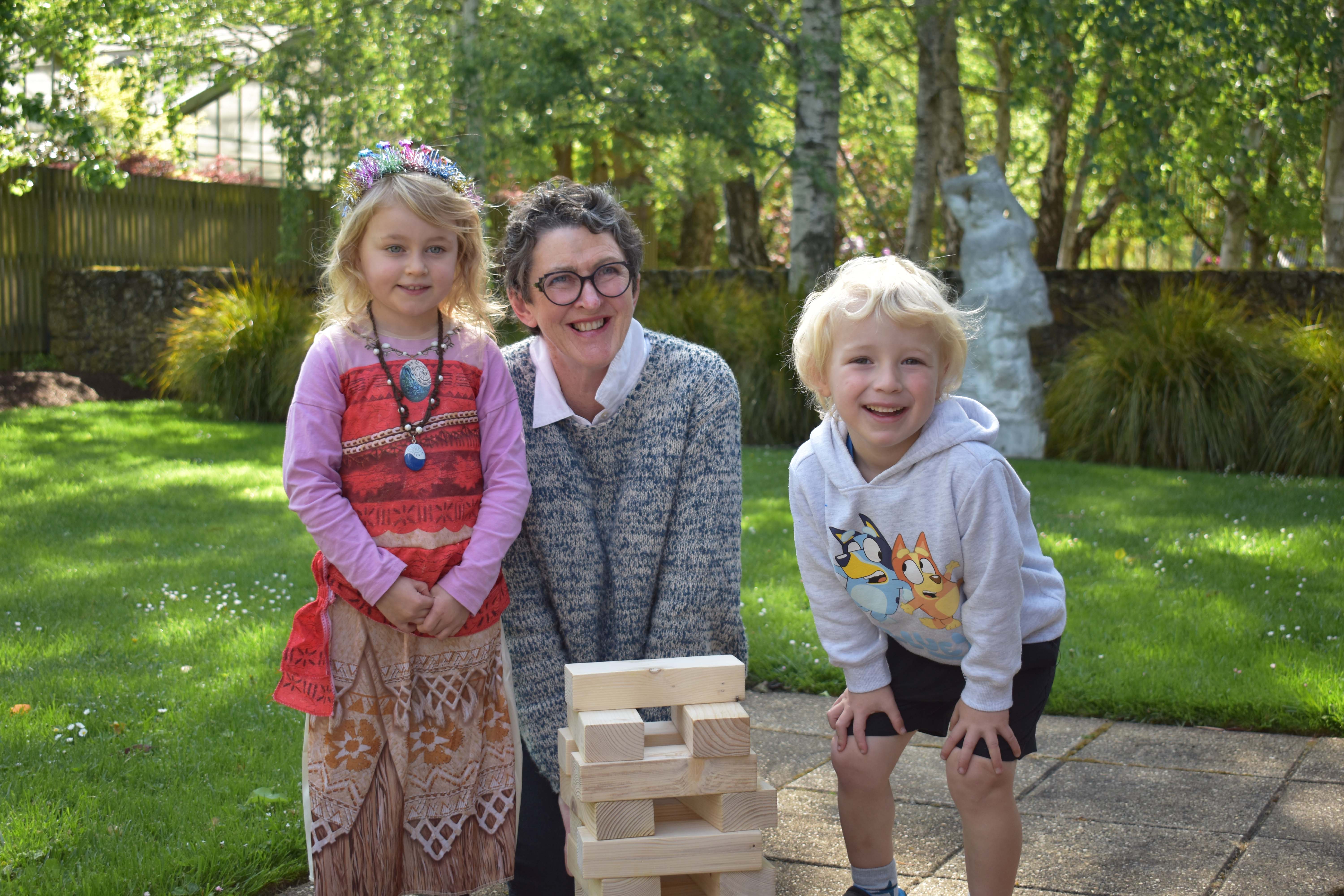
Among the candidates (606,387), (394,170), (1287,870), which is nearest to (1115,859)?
(1287,870)

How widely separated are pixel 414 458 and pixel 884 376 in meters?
0.96

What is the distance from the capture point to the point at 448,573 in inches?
89.1

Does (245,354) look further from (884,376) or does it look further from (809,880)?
(884,376)

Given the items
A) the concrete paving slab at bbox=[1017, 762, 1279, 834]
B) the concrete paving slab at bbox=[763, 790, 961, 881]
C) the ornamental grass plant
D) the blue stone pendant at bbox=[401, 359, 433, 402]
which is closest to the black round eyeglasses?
the blue stone pendant at bbox=[401, 359, 433, 402]

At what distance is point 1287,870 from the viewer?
8.30 ft

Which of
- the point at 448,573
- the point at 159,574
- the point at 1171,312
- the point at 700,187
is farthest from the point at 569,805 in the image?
the point at 700,187

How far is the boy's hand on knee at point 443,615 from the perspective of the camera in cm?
223

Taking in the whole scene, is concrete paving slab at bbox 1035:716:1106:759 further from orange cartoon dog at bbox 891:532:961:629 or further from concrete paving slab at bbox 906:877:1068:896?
orange cartoon dog at bbox 891:532:961:629

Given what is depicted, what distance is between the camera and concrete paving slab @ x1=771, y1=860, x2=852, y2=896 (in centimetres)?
257

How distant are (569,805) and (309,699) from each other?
56 cm

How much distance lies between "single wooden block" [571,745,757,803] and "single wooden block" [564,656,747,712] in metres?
0.10

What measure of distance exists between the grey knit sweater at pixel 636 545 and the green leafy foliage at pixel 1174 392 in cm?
700

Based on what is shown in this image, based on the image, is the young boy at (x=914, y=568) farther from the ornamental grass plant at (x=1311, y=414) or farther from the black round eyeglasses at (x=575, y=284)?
the ornamental grass plant at (x=1311, y=414)

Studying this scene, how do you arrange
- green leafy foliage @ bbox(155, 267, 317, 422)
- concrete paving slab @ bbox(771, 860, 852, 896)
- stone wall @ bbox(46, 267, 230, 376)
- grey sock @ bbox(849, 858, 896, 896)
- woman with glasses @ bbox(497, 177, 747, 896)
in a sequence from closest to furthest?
grey sock @ bbox(849, 858, 896, 896)
woman with glasses @ bbox(497, 177, 747, 896)
concrete paving slab @ bbox(771, 860, 852, 896)
green leafy foliage @ bbox(155, 267, 317, 422)
stone wall @ bbox(46, 267, 230, 376)
